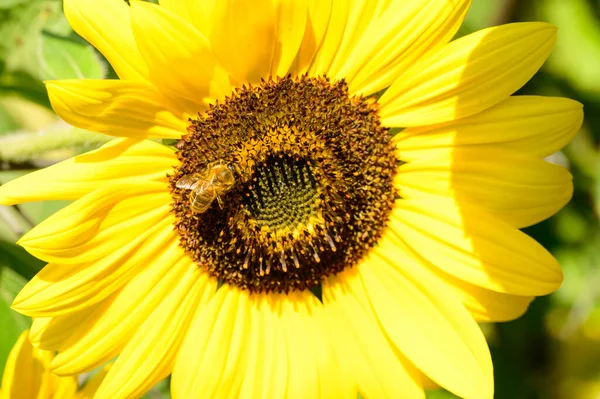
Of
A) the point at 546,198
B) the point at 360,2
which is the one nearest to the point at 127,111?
the point at 360,2

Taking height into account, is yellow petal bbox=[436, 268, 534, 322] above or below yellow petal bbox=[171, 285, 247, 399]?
below

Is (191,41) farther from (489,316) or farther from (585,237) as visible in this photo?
(585,237)

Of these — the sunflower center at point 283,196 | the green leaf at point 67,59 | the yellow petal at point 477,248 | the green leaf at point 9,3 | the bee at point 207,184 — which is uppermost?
the green leaf at point 9,3

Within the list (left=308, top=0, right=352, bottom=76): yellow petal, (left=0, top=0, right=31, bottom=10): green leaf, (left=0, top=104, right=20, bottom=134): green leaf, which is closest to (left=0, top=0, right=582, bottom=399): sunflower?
(left=308, top=0, right=352, bottom=76): yellow petal

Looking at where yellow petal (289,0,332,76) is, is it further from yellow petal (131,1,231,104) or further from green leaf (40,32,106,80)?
green leaf (40,32,106,80)

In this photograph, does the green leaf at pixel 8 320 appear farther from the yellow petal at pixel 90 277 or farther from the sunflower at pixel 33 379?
the yellow petal at pixel 90 277

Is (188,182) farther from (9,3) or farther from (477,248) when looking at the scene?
(9,3)

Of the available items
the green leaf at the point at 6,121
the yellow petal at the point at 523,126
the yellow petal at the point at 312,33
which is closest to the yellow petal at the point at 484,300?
the yellow petal at the point at 523,126
